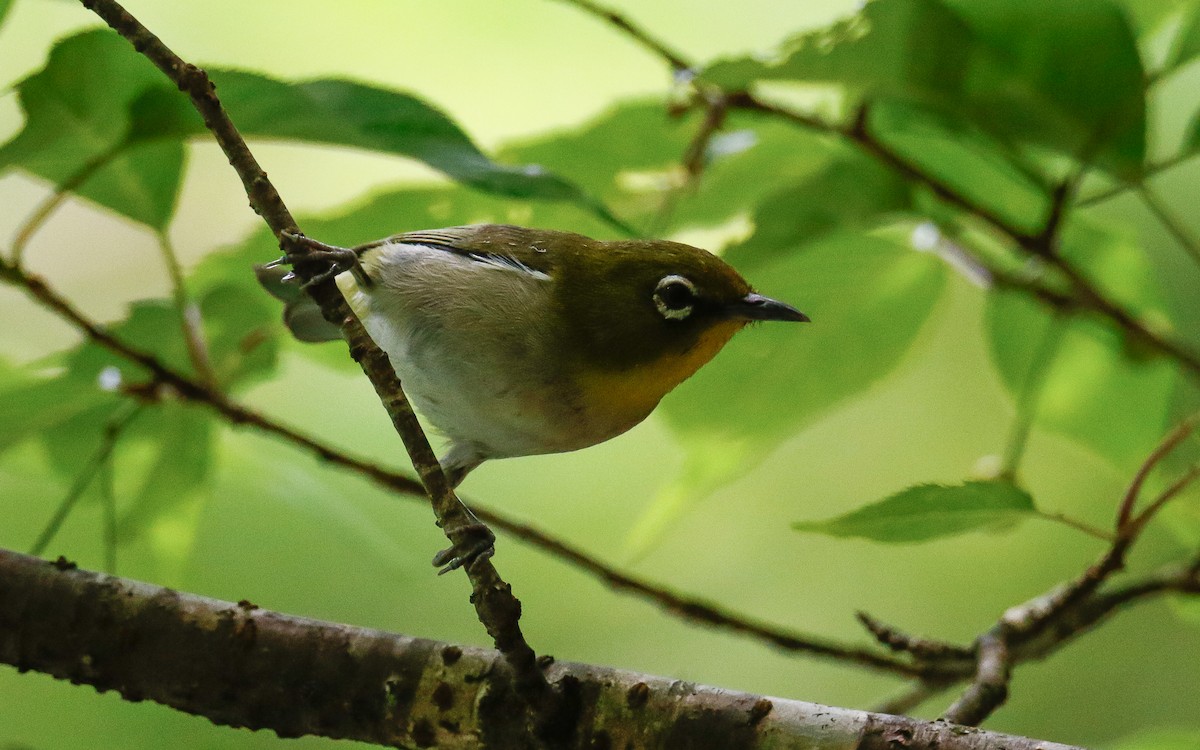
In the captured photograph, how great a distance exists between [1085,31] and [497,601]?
1.42m

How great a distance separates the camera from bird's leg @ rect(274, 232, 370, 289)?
4.62 feet

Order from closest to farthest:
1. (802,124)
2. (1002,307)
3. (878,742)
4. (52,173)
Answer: (878,742)
(52,173)
(802,124)
(1002,307)

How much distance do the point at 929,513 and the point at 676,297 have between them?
664 millimetres

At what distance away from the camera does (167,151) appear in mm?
1975

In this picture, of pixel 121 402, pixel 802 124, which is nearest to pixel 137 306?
pixel 121 402

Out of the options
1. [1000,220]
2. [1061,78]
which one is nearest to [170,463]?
[1000,220]

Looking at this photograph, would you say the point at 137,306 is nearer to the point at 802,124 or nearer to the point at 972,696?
the point at 802,124

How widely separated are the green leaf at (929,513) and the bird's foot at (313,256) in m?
0.77

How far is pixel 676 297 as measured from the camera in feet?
6.49

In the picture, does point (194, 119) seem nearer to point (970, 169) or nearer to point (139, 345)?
point (139, 345)

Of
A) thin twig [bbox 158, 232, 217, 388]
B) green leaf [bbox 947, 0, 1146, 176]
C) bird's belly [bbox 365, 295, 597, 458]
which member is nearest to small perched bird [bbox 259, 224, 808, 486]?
bird's belly [bbox 365, 295, 597, 458]

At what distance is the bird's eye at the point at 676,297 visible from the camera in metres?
1.96

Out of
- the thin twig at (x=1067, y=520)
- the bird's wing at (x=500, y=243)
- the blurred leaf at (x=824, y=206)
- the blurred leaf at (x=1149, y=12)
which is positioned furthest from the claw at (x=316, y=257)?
the blurred leaf at (x=1149, y=12)

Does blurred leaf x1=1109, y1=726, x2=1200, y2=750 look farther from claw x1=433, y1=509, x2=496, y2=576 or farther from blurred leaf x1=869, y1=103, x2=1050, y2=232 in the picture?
claw x1=433, y1=509, x2=496, y2=576
